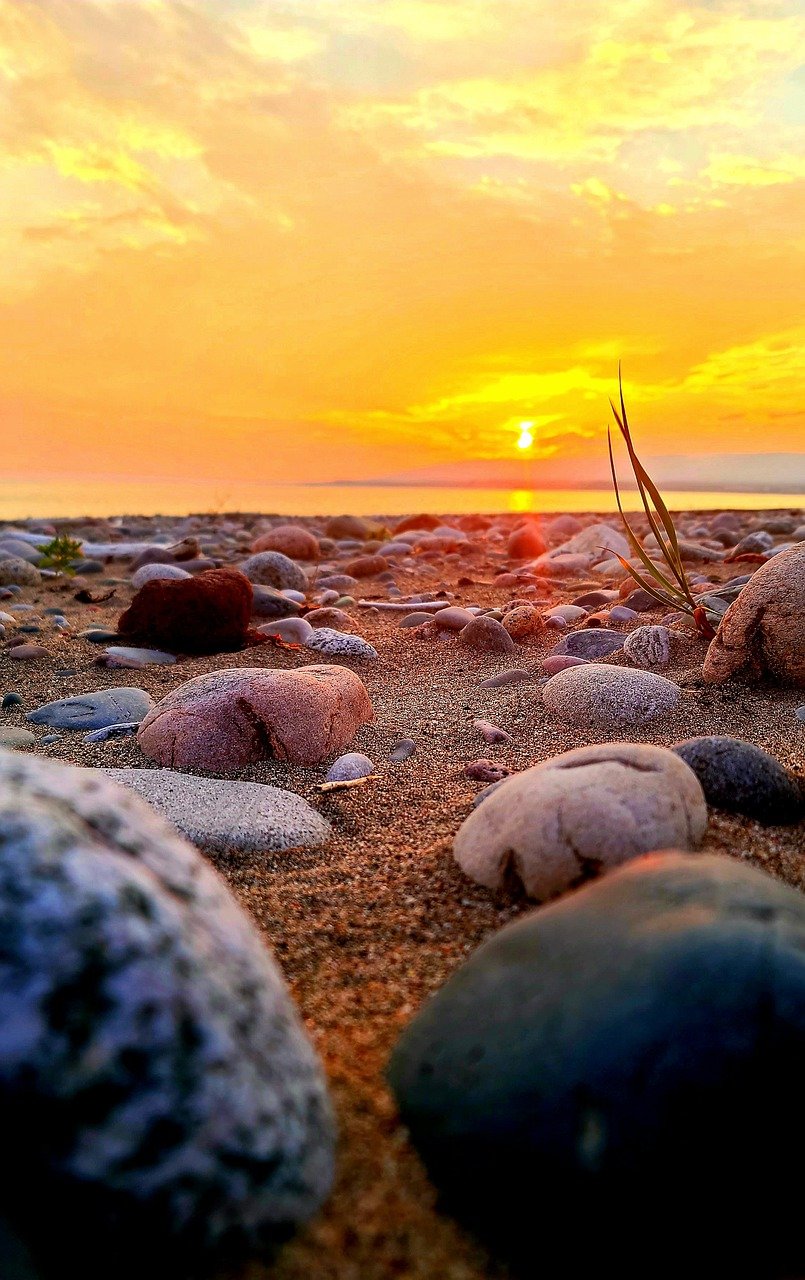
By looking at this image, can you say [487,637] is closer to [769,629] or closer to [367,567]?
[769,629]

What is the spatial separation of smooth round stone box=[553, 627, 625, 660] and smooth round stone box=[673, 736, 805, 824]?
76.8 inches

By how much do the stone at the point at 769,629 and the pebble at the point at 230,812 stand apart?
215 centimetres

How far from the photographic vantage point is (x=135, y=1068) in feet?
3.38

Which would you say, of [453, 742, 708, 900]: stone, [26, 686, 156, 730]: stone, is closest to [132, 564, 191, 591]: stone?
[26, 686, 156, 730]: stone

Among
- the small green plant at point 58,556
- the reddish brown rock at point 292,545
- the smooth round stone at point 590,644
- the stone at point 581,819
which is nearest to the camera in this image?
the stone at point 581,819

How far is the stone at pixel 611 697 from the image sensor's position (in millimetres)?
3512

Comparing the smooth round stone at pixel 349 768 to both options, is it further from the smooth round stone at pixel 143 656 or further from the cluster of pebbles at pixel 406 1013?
the smooth round stone at pixel 143 656

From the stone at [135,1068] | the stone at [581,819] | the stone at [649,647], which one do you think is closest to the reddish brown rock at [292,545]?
the stone at [649,647]

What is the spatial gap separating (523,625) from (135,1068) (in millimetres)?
4291

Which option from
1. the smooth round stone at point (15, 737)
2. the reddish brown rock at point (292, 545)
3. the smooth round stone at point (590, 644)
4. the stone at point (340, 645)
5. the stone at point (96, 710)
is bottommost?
the smooth round stone at point (15, 737)

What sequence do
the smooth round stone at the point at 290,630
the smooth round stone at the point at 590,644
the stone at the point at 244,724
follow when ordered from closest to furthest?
1. the stone at the point at 244,724
2. the smooth round stone at the point at 590,644
3. the smooth round stone at the point at 290,630

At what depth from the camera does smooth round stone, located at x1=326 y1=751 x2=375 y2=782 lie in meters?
3.08

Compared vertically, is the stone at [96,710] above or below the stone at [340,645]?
below

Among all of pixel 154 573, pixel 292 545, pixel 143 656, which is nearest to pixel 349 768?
pixel 143 656
